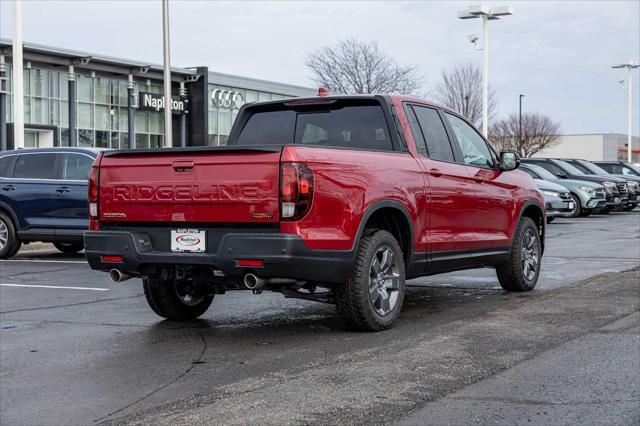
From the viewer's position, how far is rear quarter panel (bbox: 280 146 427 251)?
6.77 meters

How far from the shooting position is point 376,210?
292 inches

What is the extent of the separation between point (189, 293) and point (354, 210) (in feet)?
6.75

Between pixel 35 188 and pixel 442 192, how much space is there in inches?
336

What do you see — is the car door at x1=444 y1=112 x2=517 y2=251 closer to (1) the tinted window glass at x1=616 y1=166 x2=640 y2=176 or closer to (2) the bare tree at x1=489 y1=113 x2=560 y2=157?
(1) the tinted window glass at x1=616 y1=166 x2=640 y2=176

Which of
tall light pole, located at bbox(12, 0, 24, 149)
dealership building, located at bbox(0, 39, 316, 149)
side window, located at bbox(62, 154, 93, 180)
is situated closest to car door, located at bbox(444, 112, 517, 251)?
side window, located at bbox(62, 154, 93, 180)

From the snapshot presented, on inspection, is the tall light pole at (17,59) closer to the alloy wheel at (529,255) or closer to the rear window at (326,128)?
the rear window at (326,128)

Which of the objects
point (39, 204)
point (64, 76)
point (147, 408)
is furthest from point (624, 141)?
point (147, 408)

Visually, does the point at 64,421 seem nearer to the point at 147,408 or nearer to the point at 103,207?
the point at 147,408

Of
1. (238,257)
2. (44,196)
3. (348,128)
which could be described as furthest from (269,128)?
(44,196)

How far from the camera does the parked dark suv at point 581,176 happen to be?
2888 cm

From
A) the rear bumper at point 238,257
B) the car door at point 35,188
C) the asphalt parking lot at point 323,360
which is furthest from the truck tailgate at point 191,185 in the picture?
the car door at point 35,188

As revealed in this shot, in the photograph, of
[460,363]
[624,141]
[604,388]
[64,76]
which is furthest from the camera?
[624,141]

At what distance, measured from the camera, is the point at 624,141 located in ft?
399

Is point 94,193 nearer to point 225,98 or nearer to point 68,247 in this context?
point 68,247
